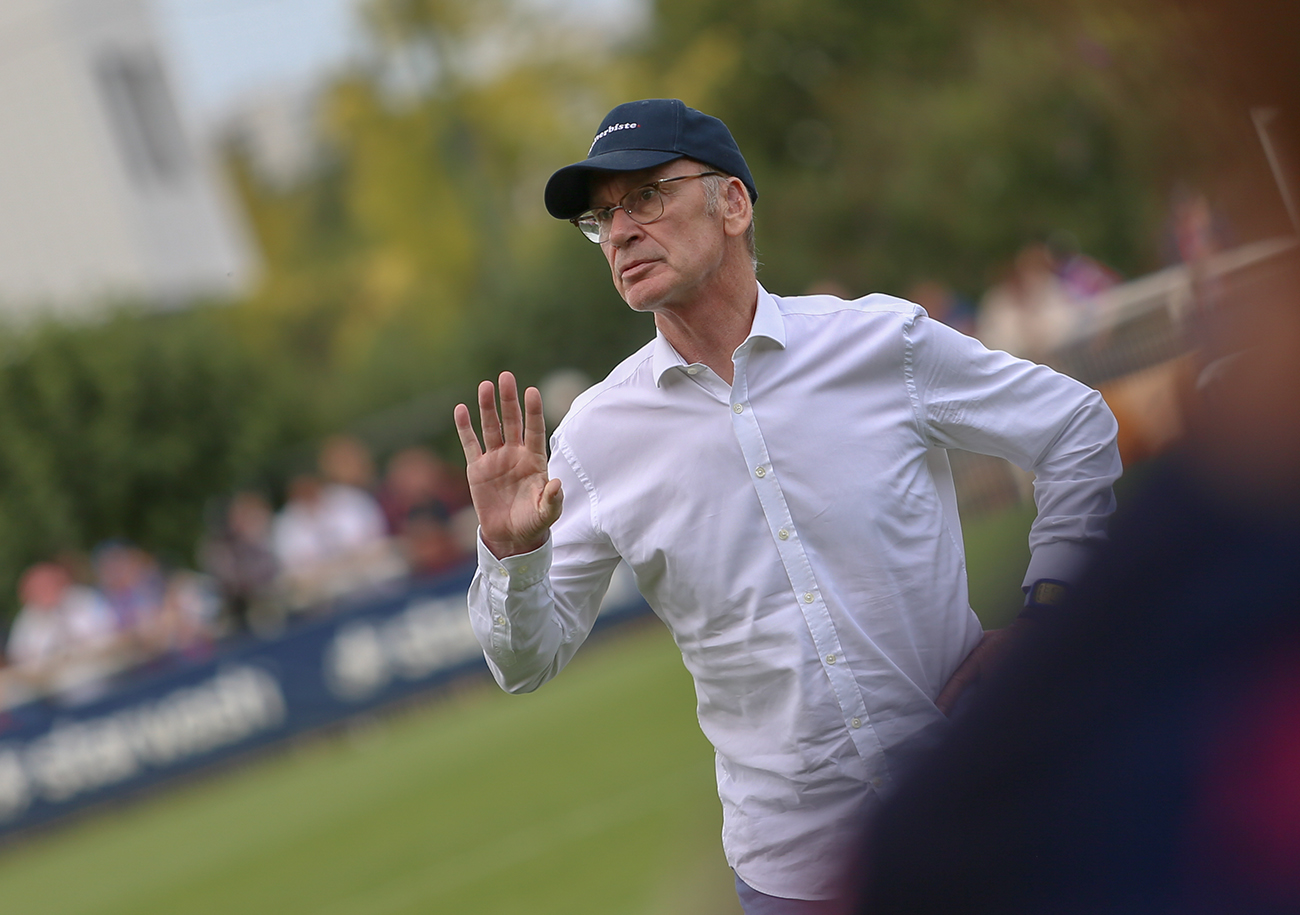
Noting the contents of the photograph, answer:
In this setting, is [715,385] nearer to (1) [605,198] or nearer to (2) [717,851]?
(1) [605,198]

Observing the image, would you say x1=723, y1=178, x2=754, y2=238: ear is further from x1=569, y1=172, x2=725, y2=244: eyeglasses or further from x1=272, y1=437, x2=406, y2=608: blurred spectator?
x1=272, y1=437, x2=406, y2=608: blurred spectator

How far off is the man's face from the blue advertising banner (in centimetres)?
1259

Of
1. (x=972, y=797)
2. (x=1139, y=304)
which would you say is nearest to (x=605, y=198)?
(x=972, y=797)

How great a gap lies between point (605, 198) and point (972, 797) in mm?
1930

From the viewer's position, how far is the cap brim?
319 cm

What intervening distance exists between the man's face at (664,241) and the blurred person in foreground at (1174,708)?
1693 millimetres

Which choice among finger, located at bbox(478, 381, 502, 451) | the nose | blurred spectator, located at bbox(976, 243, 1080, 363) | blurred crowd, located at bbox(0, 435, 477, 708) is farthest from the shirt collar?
blurred crowd, located at bbox(0, 435, 477, 708)

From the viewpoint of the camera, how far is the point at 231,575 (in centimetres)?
1738

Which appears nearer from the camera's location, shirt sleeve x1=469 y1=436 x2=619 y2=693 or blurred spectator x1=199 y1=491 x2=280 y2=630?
shirt sleeve x1=469 y1=436 x2=619 y2=693

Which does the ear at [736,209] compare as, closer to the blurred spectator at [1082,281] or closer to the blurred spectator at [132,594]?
the blurred spectator at [1082,281]

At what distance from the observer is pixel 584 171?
324 centimetres

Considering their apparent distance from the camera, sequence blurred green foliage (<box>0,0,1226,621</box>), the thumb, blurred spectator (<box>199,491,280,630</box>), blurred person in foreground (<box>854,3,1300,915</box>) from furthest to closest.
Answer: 1. blurred green foliage (<box>0,0,1226,621</box>)
2. blurred spectator (<box>199,491,280,630</box>)
3. the thumb
4. blurred person in foreground (<box>854,3,1300,915</box>)

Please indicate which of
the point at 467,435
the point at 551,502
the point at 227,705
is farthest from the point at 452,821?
the point at 551,502

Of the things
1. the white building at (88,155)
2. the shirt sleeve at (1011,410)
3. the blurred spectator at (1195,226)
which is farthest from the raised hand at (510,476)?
the white building at (88,155)
